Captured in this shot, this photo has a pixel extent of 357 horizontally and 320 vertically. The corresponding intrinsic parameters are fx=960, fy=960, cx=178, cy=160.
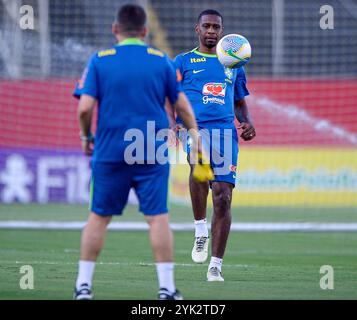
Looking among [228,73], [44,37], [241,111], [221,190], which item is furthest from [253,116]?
[221,190]

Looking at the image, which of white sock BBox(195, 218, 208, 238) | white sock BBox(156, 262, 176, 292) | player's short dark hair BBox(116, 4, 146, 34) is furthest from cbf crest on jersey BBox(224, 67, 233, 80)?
white sock BBox(156, 262, 176, 292)

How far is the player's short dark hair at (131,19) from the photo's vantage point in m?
7.70

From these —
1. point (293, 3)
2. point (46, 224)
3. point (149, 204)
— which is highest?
point (293, 3)

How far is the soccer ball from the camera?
10.5 m

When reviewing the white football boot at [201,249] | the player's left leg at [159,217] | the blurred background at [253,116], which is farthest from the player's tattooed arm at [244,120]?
the blurred background at [253,116]

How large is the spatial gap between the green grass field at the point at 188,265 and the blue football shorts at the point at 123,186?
89 cm

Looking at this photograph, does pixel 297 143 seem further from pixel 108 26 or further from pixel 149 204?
pixel 149 204

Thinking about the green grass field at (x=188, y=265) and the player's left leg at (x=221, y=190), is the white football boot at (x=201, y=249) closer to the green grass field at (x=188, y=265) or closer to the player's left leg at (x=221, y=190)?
the green grass field at (x=188, y=265)

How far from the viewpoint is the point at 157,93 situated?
A: 25.4 feet

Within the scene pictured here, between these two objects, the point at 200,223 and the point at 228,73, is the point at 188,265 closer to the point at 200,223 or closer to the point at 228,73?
the point at 200,223

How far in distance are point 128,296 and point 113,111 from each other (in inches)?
65.5

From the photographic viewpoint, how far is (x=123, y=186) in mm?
7742

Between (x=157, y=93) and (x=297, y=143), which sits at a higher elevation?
(x=157, y=93)

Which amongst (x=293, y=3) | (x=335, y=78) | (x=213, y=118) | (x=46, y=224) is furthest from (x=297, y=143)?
(x=213, y=118)
